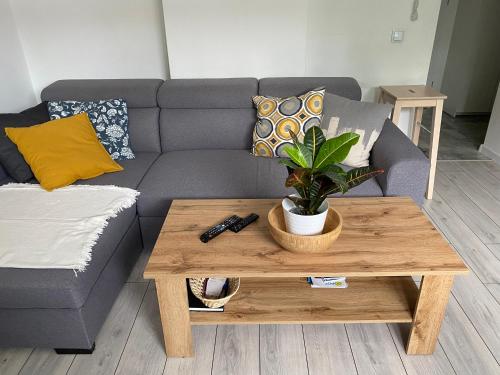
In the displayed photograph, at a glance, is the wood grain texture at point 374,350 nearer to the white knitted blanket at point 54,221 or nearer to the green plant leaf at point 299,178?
the green plant leaf at point 299,178

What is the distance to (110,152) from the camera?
2.26m

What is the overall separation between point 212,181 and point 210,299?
708 millimetres

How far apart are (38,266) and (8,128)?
3.23ft

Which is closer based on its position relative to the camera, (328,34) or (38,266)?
(38,266)

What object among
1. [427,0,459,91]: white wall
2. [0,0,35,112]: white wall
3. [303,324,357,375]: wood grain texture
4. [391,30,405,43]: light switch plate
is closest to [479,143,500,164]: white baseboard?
[391,30,405,43]: light switch plate

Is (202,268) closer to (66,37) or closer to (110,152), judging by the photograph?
(110,152)

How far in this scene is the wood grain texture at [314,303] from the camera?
1.44 metres

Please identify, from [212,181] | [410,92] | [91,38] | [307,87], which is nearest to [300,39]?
[307,87]

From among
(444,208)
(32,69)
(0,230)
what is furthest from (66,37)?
(444,208)

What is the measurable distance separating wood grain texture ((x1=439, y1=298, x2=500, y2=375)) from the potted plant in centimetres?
74

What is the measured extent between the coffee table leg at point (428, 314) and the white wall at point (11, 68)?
2746 mm

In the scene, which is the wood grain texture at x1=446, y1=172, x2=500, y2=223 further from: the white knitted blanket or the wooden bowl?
the white knitted blanket

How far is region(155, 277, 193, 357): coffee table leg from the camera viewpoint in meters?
1.33

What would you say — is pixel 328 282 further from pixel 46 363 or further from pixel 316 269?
pixel 46 363
